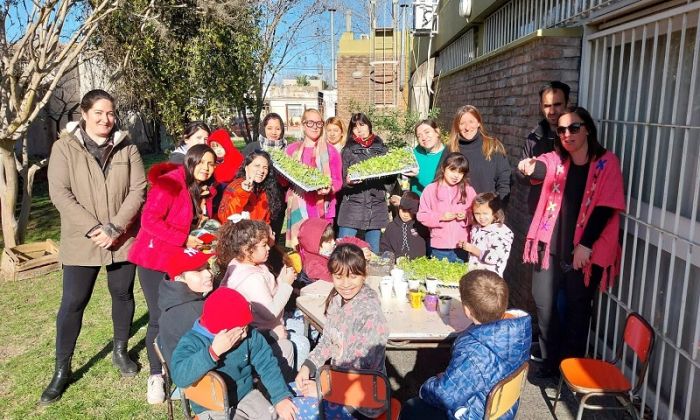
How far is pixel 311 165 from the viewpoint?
5.08 metres

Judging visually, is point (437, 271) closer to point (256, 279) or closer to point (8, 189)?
point (256, 279)

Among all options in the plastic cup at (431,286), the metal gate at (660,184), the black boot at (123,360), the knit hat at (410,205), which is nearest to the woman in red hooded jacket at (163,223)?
the black boot at (123,360)

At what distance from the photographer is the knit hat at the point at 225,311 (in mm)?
2615

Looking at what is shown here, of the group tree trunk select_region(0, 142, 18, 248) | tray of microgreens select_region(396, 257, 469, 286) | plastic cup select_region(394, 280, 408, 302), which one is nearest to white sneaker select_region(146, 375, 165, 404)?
plastic cup select_region(394, 280, 408, 302)

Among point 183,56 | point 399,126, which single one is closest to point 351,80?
point 399,126

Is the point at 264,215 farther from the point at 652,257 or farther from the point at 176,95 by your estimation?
the point at 176,95

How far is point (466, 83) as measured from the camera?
8.12 metres

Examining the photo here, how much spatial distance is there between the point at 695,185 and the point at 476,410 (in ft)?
5.99

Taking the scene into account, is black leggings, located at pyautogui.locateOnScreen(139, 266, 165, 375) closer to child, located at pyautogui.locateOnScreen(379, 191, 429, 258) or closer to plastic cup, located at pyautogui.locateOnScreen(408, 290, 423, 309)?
plastic cup, located at pyautogui.locateOnScreen(408, 290, 423, 309)

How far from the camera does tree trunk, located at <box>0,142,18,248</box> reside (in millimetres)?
6527

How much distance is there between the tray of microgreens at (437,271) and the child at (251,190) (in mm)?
1477

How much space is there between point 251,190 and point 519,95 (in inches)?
113

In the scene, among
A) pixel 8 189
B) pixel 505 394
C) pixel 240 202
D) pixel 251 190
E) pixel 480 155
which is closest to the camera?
pixel 505 394

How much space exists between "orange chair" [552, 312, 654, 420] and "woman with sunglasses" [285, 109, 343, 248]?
108 inches
